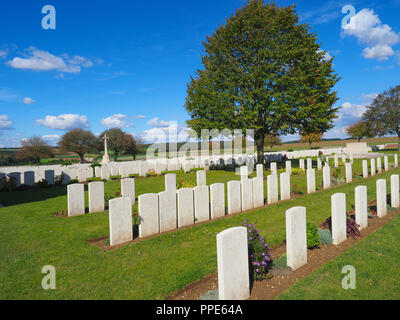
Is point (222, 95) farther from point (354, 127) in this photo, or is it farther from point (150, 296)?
point (354, 127)

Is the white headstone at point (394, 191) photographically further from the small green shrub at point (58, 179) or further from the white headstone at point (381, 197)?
the small green shrub at point (58, 179)

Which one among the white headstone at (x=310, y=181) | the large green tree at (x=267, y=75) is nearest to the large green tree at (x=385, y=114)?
the large green tree at (x=267, y=75)

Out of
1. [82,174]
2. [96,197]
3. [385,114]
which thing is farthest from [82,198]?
[385,114]

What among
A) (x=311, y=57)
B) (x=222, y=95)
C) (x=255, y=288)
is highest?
(x=311, y=57)

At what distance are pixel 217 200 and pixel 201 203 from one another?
696 millimetres

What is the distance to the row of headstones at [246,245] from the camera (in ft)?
11.6

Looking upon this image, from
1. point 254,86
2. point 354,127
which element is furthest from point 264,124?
point 354,127

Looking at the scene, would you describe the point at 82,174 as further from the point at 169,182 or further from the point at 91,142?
the point at 91,142

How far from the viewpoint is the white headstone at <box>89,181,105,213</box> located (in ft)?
30.2

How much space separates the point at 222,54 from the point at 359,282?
19.1 meters

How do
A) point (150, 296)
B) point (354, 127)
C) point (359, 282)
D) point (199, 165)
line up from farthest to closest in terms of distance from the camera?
point (354, 127), point (199, 165), point (359, 282), point (150, 296)

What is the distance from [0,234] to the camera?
6.78 metres

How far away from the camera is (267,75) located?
1788 centimetres

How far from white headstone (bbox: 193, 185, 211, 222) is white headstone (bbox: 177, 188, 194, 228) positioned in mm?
205
